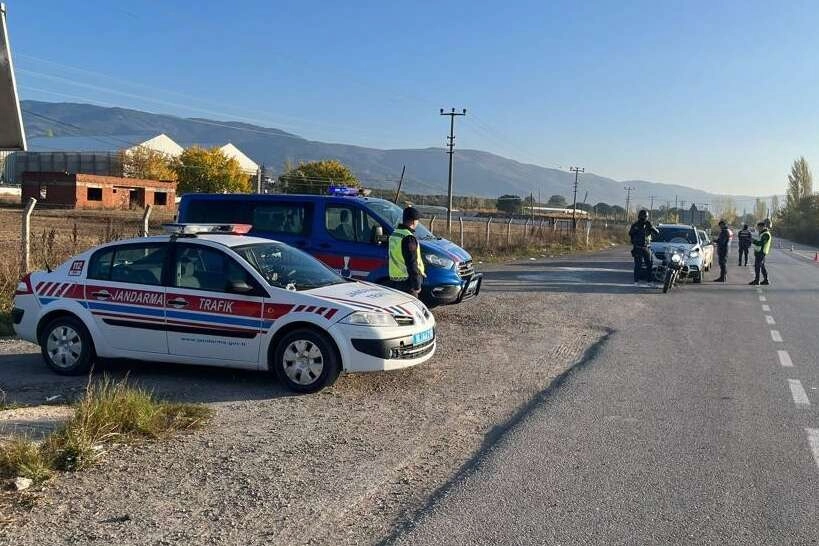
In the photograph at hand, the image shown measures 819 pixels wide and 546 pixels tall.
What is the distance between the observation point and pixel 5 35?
472cm

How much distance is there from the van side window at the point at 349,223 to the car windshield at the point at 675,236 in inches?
440

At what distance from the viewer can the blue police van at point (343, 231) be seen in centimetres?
1162

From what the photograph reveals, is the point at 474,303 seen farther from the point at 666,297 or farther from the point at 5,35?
the point at 5,35

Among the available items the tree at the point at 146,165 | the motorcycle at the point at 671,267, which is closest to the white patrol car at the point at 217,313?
the motorcycle at the point at 671,267

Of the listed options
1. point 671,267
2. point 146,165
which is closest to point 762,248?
point 671,267

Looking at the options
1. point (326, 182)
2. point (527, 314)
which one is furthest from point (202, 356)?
point (326, 182)

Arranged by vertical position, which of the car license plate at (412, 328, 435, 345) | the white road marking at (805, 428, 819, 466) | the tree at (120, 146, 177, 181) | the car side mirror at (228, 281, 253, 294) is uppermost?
the tree at (120, 146, 177, 181)

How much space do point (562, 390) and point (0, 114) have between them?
5.44m

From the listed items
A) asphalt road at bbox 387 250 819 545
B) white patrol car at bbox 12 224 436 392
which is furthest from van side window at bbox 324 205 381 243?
asphalt road at bbox 387 250 819 545

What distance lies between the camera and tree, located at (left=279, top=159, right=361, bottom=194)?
74.8 meters

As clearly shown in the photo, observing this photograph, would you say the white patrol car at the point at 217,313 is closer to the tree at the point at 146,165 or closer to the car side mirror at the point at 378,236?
the car side mirror at the point at 378,236

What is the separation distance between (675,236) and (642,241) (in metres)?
2.86

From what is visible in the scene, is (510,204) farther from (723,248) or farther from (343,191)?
(343,191)

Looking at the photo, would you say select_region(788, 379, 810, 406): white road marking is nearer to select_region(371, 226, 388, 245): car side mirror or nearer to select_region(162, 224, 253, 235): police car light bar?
select_region(371, 226, 388, 245): car side mirror
